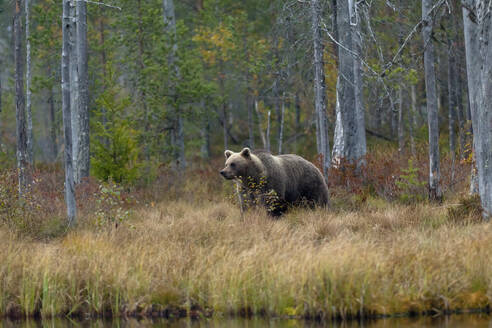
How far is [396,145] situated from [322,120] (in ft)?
41.0

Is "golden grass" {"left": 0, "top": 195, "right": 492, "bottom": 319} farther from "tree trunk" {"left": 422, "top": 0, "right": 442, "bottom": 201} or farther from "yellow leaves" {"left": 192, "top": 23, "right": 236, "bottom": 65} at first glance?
"yellow leaves" {"left": 192, "top": 23, "right": 236, "bottom": 65}

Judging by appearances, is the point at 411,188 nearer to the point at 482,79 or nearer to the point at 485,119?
the point at 485,119

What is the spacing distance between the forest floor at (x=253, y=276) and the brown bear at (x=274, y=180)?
2887 millimetres

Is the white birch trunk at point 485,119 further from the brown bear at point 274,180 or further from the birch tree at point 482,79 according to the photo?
the brown bear at point 274,180

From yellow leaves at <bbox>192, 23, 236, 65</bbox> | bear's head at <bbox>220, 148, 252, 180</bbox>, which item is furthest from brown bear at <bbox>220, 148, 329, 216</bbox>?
yellow leaves at <bbox>192, 23, 236, 65</bbox>

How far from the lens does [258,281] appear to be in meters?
7.27

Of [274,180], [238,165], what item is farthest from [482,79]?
[238,165]

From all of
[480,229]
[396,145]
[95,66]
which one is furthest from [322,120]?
[95,66]

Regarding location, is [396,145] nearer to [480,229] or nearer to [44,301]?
[480,229]

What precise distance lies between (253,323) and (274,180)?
5567mm

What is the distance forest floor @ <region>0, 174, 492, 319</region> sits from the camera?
6.92 meters

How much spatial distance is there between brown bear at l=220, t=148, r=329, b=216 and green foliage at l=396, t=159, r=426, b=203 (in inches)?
62.3

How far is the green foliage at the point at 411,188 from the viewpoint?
1259cm

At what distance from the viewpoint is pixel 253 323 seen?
22.5 feet
